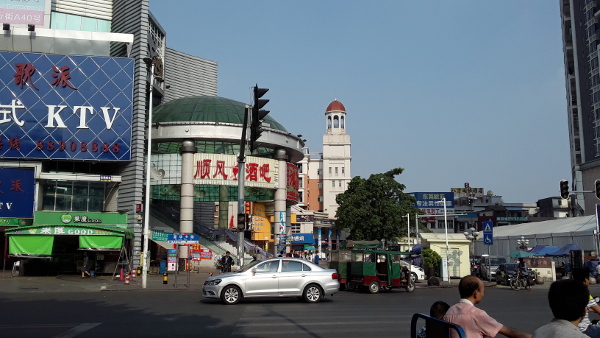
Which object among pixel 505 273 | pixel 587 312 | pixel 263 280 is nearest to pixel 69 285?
pixel 263 280

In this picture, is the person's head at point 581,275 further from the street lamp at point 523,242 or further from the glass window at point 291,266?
the street lamp at point 523,242

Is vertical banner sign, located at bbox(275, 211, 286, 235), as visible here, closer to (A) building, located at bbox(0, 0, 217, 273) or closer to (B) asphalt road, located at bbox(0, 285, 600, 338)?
(A) building, located at bbox(0, 0, 217, 273)

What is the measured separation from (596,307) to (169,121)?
42303 millimetres

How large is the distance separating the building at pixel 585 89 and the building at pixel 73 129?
47811 millimetres

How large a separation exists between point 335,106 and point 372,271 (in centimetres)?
8653

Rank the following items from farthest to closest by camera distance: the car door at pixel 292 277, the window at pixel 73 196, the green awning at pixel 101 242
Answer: the window at pixel 73 196, the green awning at pixel 101 242, the car door at pixel 292 277

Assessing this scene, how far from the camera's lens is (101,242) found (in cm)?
3303

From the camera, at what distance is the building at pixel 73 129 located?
113 ft

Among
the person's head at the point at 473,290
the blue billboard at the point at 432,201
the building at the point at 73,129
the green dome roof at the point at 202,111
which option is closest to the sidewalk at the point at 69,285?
the building at the point at 73,129

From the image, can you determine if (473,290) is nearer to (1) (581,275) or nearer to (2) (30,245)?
(1) (581,275)

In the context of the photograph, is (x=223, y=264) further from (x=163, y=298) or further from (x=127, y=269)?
(x=163, y=298)

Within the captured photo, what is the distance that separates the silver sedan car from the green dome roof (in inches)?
1121

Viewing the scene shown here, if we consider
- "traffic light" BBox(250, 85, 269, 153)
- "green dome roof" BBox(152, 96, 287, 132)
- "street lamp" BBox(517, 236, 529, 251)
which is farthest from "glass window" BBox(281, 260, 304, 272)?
"street lamp" BBox(517, 236, 529, 251)

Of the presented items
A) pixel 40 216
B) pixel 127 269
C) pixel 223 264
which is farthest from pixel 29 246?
pixel 223 264
